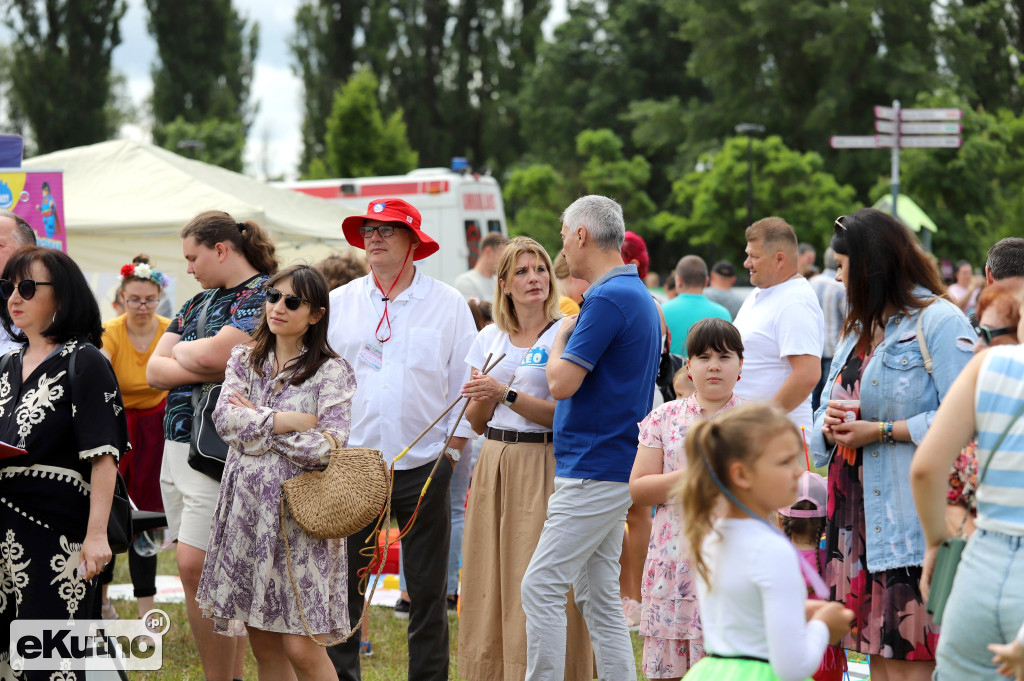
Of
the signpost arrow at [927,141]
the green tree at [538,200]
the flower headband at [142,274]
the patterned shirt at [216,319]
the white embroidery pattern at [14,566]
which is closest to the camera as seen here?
the white embroidery pattern at [14,566]

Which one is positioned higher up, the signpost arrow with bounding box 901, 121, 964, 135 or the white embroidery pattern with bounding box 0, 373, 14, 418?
the signpost arrow with bounding box 901, 121, 964, 135

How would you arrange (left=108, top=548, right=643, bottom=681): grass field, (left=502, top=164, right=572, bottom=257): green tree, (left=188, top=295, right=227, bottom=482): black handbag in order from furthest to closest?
(left=502, top=164, right=572, bottom=257): green tree
(left=108, top=548, right=643, bottom=681): grass field
(left=188, top=295, right=227, bottom=482): black handbag

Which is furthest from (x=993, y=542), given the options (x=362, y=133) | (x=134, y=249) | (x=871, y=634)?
(x=362, y=133)

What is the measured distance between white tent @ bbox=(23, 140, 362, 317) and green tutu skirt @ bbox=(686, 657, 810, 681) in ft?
28.5

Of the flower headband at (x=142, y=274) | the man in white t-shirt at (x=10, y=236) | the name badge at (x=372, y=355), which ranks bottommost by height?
the name badge at (x=372, y=355)

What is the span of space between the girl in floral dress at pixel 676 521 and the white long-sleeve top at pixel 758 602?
4.61ft

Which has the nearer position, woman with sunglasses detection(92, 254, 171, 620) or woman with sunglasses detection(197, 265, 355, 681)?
woman with sunglasses detection(197, 265, 355, 681)

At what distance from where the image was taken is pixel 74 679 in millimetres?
3832

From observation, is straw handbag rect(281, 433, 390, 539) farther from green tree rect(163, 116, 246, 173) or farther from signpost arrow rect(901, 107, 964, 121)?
green tree rect(163, 116, 246, 173)

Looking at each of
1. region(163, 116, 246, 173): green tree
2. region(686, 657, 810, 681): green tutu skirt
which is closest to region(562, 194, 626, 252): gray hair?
region(686, 657, 810, 681): green tutu skirt

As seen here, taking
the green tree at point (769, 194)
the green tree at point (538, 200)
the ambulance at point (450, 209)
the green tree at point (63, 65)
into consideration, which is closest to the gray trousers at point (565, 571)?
the ambulance at point (450, 209)

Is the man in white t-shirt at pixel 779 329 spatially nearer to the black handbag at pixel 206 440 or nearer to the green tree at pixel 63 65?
the black handbag at pixel 206 440

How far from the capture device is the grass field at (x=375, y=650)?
5.43 meters

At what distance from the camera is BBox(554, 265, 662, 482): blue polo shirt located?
4172 mm
